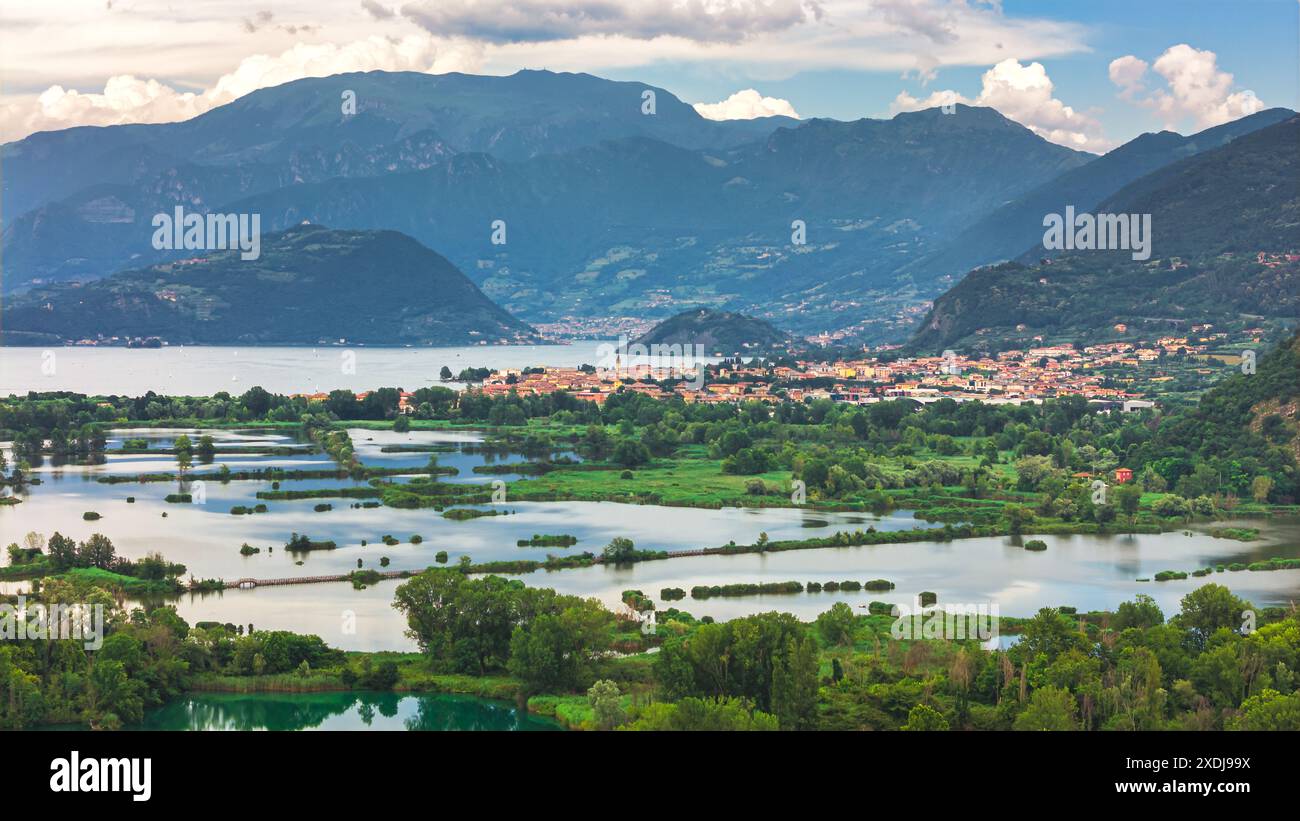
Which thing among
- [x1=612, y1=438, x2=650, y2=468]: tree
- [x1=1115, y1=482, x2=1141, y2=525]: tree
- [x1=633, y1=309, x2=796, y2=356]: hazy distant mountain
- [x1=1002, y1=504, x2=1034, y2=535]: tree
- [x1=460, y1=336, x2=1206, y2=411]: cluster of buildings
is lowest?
[x1=1002, y1=504, x2=1034, y2=535]: tree

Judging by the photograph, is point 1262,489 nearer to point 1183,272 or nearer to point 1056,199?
point 1183,272

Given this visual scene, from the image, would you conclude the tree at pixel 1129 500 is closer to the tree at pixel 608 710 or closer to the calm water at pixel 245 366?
the tree at pixel 608 710

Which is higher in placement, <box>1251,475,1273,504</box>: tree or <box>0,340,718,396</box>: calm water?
<box>0,340,718,396</box>: calm water

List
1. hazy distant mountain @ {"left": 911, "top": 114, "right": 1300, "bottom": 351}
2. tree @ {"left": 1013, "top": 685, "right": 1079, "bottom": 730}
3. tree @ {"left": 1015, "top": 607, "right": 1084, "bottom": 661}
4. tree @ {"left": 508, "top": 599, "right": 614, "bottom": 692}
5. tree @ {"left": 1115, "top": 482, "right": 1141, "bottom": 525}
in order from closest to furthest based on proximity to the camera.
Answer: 1. tree @ {"left": 1013, "top": 685, "right": 1079, "bottom": 730}
2. tree @ {"left": 1015, "top": 607, "right": 1084, "bottom": 661}
3. tree @ {"left": 508, "top": 599, "right": 614, "bottom": 692}
4. tree @ {"left": 1115, "top": 482, "right": 1141, "bottom": 525}
5. hazy distant mountain @ {"left": 911, "top": 114, "right": 1300, "bottom": 351}

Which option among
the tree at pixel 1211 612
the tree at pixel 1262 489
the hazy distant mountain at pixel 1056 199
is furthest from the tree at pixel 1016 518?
the hazy distant mountain at pixel 1056 199

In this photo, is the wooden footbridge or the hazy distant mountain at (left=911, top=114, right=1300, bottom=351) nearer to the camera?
the wooden footbridge

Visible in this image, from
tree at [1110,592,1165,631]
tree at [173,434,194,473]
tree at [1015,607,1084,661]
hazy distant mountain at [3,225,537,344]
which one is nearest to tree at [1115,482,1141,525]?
tree at [1110,592,1165,631]

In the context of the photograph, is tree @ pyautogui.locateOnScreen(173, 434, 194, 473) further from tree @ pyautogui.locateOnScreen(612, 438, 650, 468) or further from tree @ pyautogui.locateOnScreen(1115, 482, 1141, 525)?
tree @ pyautogui.locateOnScreen(1115, 482, 1141, 525)

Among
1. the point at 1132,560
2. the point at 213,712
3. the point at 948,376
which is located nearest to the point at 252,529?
the point at 213,712
